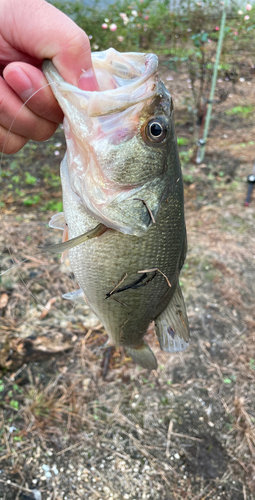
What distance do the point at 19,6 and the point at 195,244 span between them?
2.95 metres

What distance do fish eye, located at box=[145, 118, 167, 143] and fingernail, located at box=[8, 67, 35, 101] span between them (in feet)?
1.34

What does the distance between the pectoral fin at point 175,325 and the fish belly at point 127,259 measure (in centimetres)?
7

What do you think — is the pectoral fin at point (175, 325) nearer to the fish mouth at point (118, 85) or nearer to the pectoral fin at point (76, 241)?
the pectoral fin at point (76, 241)

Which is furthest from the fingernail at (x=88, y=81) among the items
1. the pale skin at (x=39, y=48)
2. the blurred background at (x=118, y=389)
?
the blurred background at (x=118, y=389)

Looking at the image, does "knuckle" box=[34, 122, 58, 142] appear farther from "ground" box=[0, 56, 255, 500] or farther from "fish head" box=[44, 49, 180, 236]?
"ground" box=[0, 56, 255, 500]

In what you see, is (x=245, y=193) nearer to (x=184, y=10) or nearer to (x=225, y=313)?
(x=225, y=313)

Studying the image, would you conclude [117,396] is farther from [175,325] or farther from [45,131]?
[45,131]

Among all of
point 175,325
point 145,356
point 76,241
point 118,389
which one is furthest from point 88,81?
point 118,389

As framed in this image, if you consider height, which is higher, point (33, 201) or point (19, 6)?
point (19, 6)

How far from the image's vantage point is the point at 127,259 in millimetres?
1072

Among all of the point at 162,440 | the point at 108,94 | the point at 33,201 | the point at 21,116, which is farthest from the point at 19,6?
the point at 33,201

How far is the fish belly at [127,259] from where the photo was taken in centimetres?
106

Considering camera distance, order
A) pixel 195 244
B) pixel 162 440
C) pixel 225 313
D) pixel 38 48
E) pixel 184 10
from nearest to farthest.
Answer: pixel 38 48 < pixel 162 440 < pixel 225 313 < pixel 195 244 < pixel 184 10

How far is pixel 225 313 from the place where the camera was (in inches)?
118
